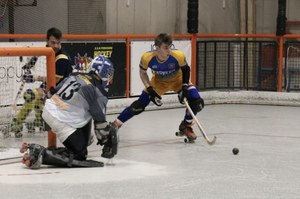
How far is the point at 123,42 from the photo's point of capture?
12.9 meters

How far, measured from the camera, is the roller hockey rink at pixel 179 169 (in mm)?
6316

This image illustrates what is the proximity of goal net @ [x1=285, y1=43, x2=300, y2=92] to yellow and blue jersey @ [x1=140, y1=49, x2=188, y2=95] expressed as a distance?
5276 millimetres

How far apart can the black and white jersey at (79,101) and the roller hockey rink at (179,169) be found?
523mm

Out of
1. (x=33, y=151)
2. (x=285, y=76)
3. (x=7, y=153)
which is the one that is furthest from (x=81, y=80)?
(x=285, y=76)

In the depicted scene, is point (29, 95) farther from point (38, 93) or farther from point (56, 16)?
point (56, 16)

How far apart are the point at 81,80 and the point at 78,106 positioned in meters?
0.27

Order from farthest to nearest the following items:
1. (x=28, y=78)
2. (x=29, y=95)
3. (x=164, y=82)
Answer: (x=164, y=82), (x=28, y=78), (x=29, y=95)

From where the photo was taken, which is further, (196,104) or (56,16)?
(56,16)

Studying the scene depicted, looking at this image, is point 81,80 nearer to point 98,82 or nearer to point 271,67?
point 98,82

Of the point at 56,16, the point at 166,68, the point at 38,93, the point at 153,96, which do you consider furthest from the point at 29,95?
the point at 56,16

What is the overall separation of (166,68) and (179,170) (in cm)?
211

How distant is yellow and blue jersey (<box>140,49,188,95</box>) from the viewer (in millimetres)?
9102

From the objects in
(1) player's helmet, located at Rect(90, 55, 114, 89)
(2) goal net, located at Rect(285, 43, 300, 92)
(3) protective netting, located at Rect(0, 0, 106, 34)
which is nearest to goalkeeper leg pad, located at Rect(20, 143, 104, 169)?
(1) player's helmet, located at Rect(90, 55, 114, 89)

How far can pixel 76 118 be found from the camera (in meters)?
7.33
